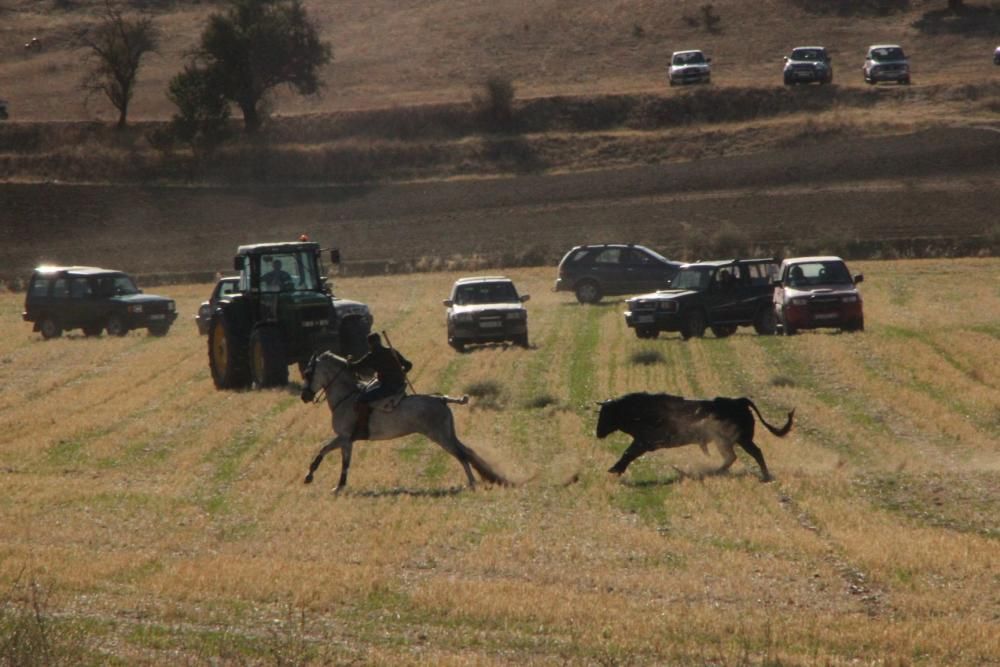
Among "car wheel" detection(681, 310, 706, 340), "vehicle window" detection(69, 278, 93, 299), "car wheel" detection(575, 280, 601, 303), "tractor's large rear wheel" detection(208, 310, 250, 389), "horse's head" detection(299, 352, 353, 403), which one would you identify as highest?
"horse's head" detection(299, 352, 353, 403)

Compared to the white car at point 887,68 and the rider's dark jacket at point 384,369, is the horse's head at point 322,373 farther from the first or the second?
the white car at point 887,68

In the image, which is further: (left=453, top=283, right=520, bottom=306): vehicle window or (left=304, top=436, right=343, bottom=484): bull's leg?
(left=453, top=283, right=520, bottom=306): vehicle window

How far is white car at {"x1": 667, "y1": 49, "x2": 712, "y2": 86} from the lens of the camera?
A: 83.1 metres

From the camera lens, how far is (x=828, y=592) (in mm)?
11688

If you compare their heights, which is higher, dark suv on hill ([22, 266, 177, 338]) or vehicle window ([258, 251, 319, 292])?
vehicle window ([258, 251, 319, 292])

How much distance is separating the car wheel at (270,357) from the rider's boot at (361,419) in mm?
8559

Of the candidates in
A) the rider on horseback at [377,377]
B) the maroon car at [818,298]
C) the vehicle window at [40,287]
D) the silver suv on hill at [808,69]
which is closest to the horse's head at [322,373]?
the rider on horseback at [377,377]

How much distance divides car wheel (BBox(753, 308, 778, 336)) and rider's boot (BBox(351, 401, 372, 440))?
702 inches

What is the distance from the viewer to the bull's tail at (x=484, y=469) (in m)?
17.2

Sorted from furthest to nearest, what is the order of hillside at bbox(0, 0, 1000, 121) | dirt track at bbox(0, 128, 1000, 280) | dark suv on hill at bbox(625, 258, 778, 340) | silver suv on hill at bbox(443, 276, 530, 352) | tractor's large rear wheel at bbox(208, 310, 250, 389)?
hillside at bbox(0, 0, 1000, 121) → dirt track at bbox(0, 128, 1000, 280) → dark suv on hill at bbox(625, 258, 778, 340) → silver suv on hill at bbox(443, 276, 530, 352) → tractor's large rear wheel at bbox(208, 310, 250, 389)

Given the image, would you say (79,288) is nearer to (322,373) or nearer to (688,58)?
(322,373)

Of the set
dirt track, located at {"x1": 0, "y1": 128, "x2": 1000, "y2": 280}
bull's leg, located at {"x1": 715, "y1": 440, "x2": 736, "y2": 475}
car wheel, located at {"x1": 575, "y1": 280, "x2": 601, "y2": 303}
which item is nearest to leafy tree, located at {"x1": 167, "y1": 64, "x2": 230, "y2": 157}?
dirt track, located at {"x1": 0, "y1": 128, "x2": 1000, "y2": 280}

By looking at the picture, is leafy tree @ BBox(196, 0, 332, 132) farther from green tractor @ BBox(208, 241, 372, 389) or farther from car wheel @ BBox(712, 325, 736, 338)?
green tractor @ BBox(208, 241, 372, 389)

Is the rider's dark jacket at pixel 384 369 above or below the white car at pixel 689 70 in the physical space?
above
